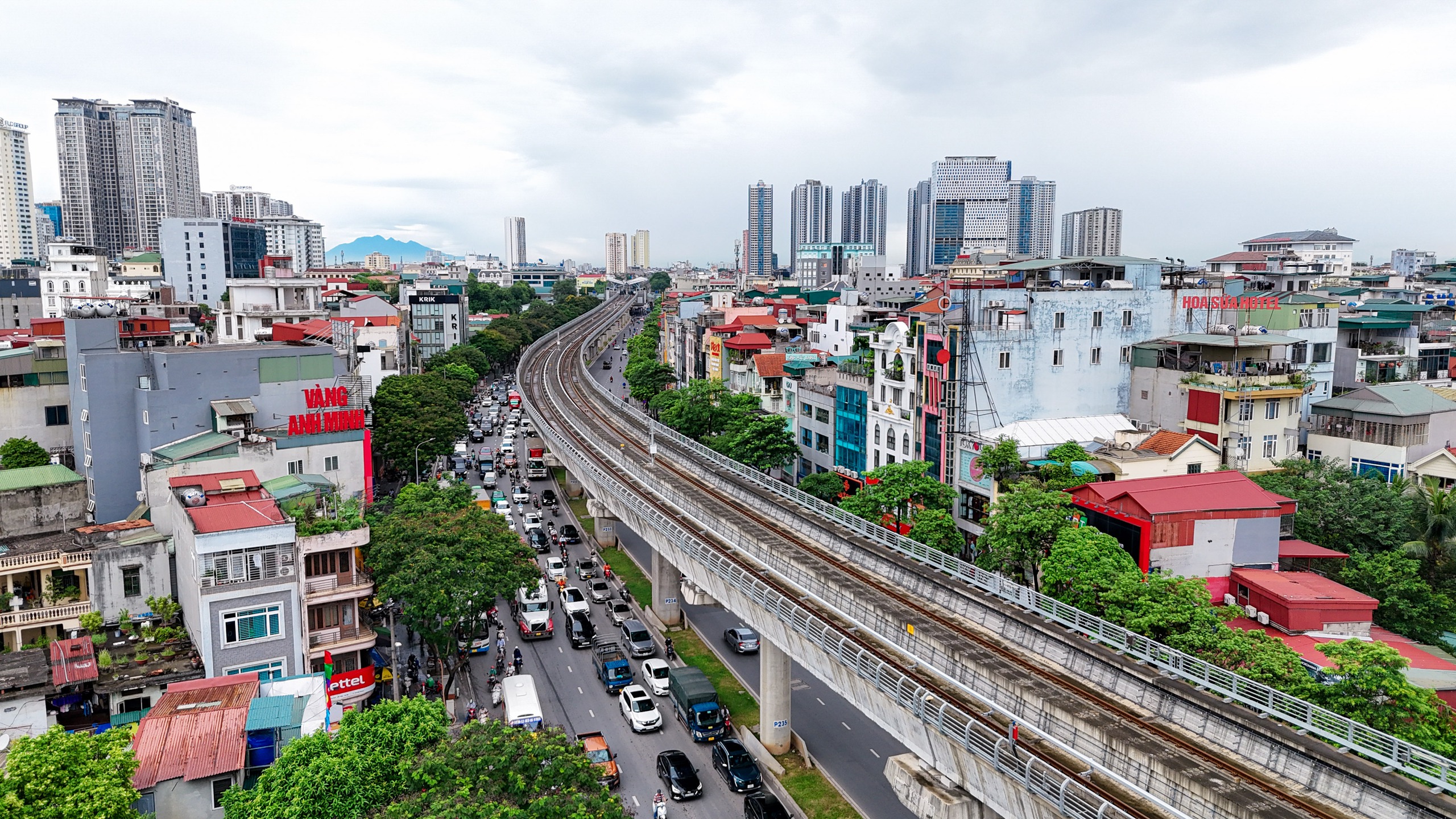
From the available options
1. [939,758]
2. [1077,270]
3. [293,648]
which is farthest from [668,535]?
[1077,270]

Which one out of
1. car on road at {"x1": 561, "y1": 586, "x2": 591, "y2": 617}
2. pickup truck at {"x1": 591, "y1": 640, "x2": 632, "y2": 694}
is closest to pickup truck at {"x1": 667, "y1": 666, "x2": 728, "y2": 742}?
pickup truck at {"x1": 591, "y1": 640, "x2": 632, "y2": 694}

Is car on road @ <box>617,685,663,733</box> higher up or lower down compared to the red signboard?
lower down

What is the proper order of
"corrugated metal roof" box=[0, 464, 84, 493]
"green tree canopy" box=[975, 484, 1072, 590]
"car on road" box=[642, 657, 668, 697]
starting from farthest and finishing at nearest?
"corrugated metal roof" box=[0, 464, 84, 493] → "car on road" box=[642, 657, 668, 697] → "green tree canopy" box=[975, 484, 1072, 590]

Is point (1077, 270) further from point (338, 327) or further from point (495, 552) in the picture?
point (338, 327)

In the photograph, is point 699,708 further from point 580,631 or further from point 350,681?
point 350,681

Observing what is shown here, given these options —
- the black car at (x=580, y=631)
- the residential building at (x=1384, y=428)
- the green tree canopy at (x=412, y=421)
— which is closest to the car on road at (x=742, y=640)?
the black car at (x=580, y=631)

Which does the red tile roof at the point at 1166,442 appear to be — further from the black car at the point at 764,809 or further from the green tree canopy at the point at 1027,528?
the black car at the point at 764,809

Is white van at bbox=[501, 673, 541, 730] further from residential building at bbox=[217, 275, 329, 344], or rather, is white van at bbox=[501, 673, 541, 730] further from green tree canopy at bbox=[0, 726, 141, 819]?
residential building at bbox=[217, 275, 329, 344]
